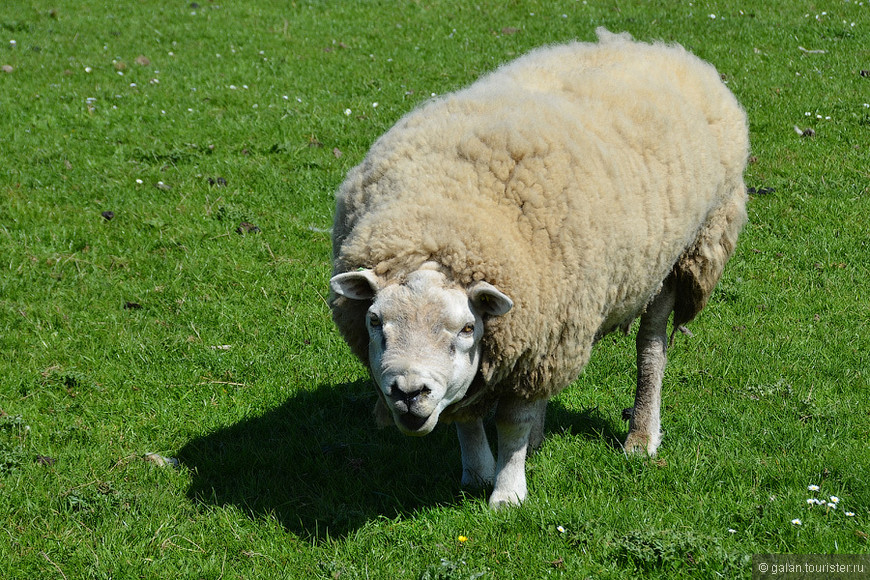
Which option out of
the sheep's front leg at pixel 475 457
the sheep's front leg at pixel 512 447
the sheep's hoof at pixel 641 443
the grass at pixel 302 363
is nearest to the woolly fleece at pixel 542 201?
the sheep's front leg at pixel 512 447

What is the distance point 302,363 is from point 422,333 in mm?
2397

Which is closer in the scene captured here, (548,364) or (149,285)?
(548,364)

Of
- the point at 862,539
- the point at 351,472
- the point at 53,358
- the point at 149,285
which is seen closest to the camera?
the point at 862,539

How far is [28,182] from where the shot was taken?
26.6 feet

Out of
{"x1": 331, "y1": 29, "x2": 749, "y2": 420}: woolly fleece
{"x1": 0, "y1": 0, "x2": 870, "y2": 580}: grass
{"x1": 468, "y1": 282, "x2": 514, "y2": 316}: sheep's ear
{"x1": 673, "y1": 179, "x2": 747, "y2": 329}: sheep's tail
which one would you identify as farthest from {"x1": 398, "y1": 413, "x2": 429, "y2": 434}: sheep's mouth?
{"x1": 673, "y1": 179, "x2": 747, "y2": 329}: sheep's tail

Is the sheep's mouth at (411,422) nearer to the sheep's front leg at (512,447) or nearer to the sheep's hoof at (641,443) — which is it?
the sheep's front leg at (512,447)

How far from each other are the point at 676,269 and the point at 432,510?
6.99 ft

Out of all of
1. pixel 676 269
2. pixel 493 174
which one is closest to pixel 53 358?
pixel 493 174

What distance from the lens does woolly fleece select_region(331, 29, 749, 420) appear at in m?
3.93

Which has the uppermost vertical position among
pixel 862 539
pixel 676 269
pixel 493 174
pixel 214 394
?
pixel 493 174

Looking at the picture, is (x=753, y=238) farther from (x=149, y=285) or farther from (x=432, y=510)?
(x=149, y=285)

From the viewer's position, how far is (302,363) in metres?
5.95

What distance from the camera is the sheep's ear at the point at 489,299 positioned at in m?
3.73

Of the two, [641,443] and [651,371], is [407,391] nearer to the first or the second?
[641,443]
